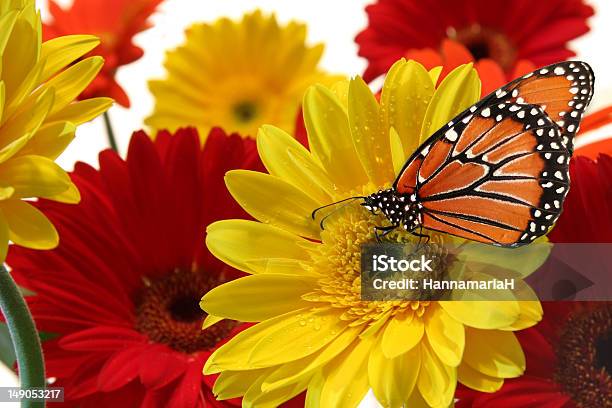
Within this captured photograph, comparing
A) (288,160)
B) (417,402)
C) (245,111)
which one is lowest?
(417,402)

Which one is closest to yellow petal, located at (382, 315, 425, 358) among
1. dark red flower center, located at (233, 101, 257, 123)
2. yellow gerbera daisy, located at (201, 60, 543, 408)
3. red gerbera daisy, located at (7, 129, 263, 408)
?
yellow gerbera daisy, located at (201, 60, 543, 408)

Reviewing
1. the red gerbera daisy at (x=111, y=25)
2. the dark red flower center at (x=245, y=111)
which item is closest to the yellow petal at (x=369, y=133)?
the red gerbera daisy at (x=111, y=25)

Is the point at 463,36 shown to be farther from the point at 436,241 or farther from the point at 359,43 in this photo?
the point at 436,241

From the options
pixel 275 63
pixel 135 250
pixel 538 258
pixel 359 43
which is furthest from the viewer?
pixel 275 63

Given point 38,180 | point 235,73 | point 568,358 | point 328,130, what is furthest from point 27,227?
point 235,73

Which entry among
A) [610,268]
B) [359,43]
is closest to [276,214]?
[610,268]

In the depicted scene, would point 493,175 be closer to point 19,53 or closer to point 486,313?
point 486,313
